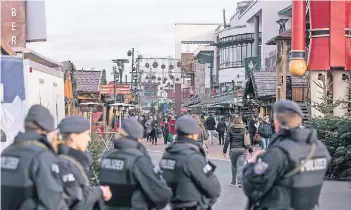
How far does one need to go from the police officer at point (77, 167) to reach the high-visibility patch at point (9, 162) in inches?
16.1

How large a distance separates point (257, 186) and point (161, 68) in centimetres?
7221

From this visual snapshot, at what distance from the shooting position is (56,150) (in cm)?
521

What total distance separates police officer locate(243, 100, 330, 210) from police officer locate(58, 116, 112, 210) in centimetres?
137

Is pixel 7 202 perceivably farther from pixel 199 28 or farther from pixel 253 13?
pixel 199 28

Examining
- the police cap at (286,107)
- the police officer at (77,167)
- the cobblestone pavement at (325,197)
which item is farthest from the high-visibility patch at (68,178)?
the cobblestone pavement at (325,197)

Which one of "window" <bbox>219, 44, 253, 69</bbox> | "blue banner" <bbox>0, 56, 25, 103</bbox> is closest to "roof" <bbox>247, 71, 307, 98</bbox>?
"blue banner" <bbox>0, 56, 25, 103</bbox>

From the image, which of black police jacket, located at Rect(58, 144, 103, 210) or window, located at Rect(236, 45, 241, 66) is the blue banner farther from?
window, located at Rect(236, 45, 241, 66)

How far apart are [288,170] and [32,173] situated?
219 cm

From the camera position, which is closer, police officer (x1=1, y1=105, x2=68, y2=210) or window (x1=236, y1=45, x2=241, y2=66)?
police officer (x1=1, y1=105, x2=68, y2=210)

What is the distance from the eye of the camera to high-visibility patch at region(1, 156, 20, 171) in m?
4.65

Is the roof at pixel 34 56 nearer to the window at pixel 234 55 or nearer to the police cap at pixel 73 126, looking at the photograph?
the police cap at pixel 73 126

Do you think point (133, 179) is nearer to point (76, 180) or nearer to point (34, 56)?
point (76, 180)

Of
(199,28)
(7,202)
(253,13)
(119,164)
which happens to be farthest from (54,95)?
(199,28)

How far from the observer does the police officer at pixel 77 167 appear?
4.95m
